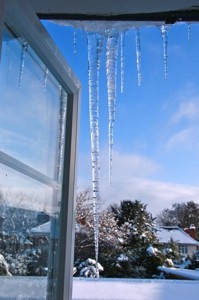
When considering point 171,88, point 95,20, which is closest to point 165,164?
point 171,88

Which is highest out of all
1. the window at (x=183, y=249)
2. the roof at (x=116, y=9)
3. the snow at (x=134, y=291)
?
the roof at (x=116, y=9)

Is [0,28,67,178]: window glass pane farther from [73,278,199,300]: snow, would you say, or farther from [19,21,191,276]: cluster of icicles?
[73,278,199,300]: snow

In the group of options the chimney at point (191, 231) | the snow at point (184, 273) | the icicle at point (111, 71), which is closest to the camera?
the icicle at point (111, 71)

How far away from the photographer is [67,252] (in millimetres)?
1080

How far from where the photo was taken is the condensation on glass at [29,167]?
2.68 feet

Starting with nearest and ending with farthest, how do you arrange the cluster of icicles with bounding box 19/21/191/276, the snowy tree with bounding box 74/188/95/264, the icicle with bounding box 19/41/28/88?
1. the icicle with bounding box 19/41/28/88
2. the cluster of icicles with bounding box 19/21/191/276
3. the snowy tree with bounding box 74/188/95/264

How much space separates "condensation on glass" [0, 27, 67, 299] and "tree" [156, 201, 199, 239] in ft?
31.7

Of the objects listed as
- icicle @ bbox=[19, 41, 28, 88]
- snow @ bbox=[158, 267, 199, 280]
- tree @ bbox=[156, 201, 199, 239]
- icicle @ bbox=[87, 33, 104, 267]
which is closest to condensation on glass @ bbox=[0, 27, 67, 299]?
icicle @ bbox=[19, 41, 28, 88]

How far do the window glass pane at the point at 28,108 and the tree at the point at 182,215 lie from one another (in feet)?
31.7

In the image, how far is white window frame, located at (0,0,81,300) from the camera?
0.83m

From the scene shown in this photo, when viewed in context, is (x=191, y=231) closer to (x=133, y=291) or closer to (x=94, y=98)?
(x=133, y=291)

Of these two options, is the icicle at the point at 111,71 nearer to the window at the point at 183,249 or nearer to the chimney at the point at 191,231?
the window at the point at 183,249

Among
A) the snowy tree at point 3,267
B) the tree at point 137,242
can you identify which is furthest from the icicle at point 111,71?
the tree at point 137,242

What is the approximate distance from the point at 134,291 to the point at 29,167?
2.33m
